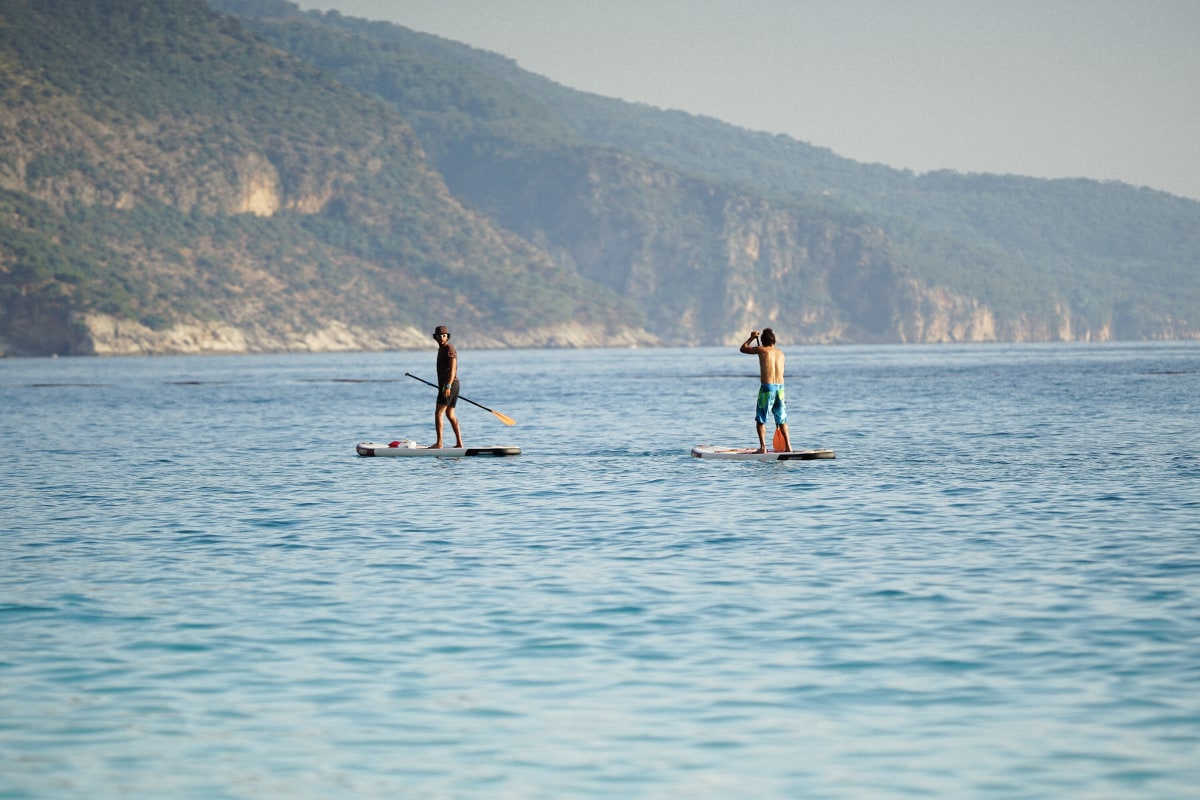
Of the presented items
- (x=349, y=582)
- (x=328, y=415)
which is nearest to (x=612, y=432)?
(x=328, y=415)

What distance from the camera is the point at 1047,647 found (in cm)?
1252

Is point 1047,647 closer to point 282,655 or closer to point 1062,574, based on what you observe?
point 1062,574

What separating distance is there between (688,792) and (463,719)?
2131 millimetres

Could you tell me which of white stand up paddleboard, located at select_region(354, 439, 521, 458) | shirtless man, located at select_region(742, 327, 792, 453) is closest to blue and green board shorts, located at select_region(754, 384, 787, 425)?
shirtless man, located at select_region(742, 327, 792, 453)

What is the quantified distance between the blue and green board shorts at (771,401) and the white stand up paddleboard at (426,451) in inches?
222

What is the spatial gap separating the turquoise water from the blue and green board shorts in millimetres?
980

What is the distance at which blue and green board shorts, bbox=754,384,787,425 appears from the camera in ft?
94.3

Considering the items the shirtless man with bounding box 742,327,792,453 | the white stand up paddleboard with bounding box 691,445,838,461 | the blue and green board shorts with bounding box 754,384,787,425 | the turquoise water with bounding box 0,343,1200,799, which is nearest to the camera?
the turquoise water with bounding box 0,343,1200,799

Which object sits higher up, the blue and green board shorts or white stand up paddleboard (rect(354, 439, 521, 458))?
the blue and green board shorts

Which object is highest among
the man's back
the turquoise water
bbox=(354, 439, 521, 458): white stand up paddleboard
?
the man's back

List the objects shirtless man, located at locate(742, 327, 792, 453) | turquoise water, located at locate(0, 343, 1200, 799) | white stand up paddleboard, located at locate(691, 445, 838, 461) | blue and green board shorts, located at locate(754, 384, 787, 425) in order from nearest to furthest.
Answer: turquoise water, located at locate(0, 343, 1200, 799), shirtless man, located at locate(742, 327, 792, 453), blue and green board shorts, located at locate(754, 384, 787, 425), white stand up paddleboard, located at locate(691, 445, 838, 461)

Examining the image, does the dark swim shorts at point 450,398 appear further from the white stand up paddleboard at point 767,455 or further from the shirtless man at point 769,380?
the shirtless man at point 769,380

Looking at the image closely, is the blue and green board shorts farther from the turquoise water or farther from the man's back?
the turquoise water

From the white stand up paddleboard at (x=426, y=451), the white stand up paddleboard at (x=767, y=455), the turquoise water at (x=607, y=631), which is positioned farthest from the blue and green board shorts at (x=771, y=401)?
the white stand up paddleboard at (x=426, y=451)
